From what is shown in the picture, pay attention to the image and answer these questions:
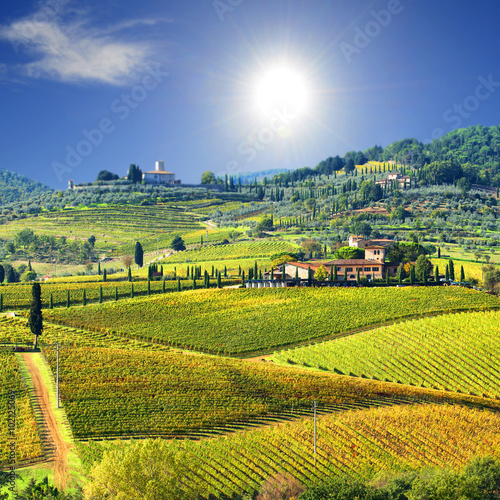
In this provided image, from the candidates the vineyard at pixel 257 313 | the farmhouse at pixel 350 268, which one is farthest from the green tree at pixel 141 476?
the farmhouse at pixel 350 268

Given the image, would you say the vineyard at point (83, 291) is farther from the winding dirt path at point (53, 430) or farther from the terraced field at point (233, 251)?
the winding dirt path at point (53, 430)

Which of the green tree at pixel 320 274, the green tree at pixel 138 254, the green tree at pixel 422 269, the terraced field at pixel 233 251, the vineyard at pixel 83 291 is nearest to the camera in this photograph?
the vineyard at pixel 83 291

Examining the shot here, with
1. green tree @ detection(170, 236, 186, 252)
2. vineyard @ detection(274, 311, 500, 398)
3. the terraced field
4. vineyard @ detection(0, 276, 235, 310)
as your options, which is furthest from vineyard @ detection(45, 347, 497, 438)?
green tree @ detection(170, 236, 186, 252)

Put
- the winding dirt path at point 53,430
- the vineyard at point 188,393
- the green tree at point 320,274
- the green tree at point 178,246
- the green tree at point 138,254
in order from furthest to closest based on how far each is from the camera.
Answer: the green tree at point 178,246, the green tree at point 138,254, the green tree at point 320,274, the vineyard at point 188,393, the winding dirt path at point 53,430

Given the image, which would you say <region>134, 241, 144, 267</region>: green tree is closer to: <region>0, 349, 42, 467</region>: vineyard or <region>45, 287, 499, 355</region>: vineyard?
<region>45, 287, 499, 355</region>: vineyard

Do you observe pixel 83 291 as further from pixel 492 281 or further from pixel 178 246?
pixel 492 281

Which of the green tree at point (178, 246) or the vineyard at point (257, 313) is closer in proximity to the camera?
the vineyard at point (257, 313)

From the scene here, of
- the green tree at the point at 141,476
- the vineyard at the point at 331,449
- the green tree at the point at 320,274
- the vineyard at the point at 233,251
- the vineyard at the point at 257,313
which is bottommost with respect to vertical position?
the vineyard at the point at 331,449
